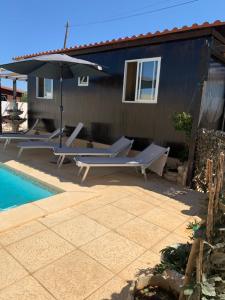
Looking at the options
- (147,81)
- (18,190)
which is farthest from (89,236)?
(147,81)

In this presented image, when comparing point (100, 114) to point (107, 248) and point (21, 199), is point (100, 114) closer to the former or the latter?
point (21, 199)

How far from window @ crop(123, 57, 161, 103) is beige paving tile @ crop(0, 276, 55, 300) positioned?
6078mm

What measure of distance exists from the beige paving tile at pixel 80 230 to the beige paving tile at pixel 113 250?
13cm

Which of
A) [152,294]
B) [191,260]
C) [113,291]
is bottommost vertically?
[113,291]

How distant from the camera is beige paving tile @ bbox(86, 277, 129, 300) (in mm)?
2350

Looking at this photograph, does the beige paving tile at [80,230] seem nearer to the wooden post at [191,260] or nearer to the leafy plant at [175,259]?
the leafy plant at [175,259]

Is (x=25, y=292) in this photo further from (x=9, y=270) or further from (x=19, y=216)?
(x=19, y=216)

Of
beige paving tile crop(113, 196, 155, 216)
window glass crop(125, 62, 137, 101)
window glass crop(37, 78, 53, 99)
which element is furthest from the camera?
window glass crop(37, 78, 53, 99)

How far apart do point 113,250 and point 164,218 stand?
136 cm

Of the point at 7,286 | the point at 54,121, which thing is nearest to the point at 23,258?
the point at 7,286

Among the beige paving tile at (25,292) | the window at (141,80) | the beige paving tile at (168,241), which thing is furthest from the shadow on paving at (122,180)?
the beige paving tile at (25,292)

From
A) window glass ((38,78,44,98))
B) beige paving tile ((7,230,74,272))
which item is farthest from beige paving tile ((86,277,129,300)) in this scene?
window glass ((38,78,44,98))

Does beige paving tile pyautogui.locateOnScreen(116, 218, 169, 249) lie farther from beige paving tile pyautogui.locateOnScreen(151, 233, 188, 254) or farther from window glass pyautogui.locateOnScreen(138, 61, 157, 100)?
window glass pyautogui.locateOnScreen(138, 61, 157, 100)

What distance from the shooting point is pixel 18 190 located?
5676 millimetres
